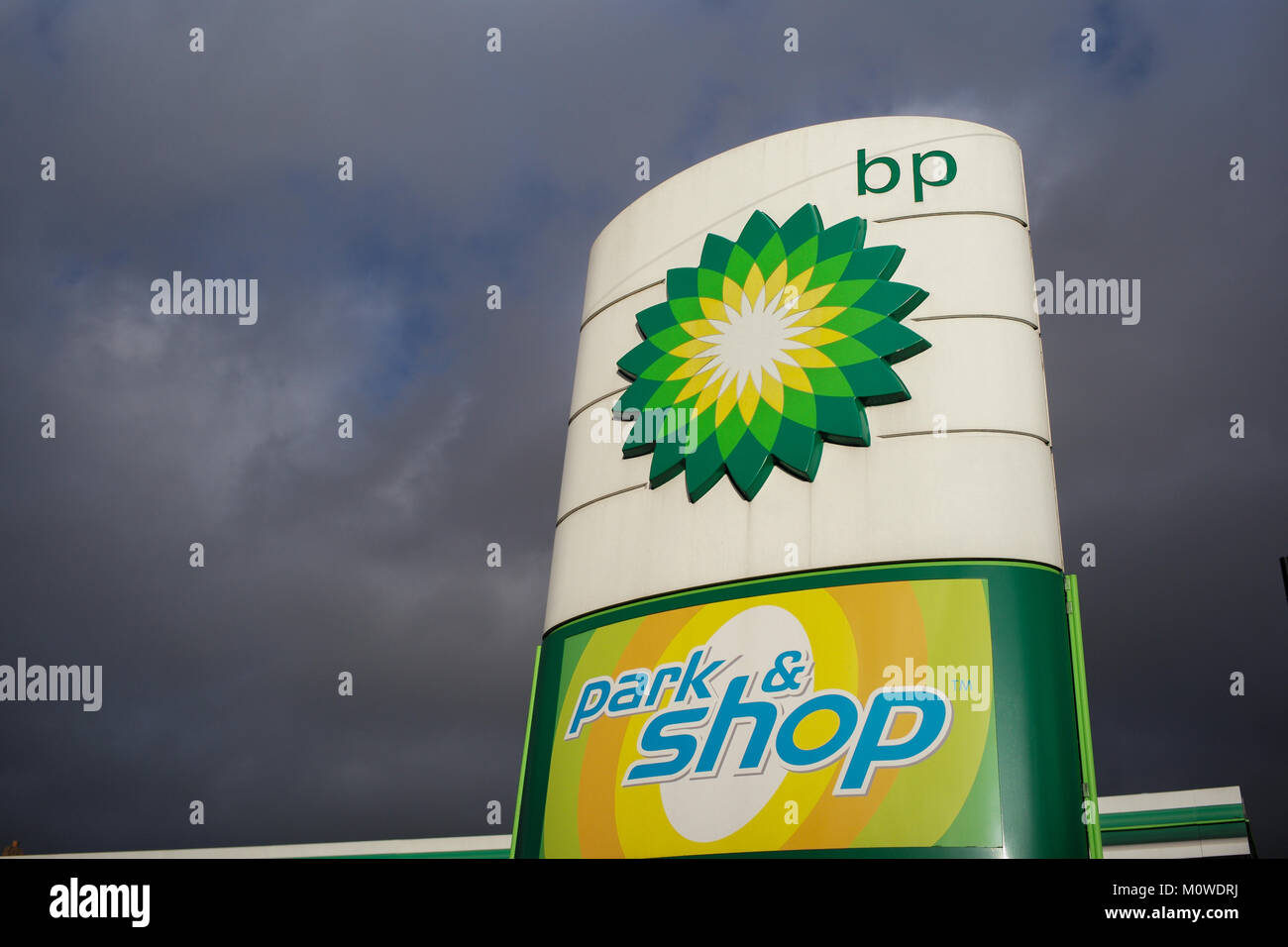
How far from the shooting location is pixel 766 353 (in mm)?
14977

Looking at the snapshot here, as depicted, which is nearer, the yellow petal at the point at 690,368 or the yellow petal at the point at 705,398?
the yellow petal at the point at 705,398

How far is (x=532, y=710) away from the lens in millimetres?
15148

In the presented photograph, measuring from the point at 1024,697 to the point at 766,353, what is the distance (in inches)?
230

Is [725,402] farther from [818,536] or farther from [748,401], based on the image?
[818,536]

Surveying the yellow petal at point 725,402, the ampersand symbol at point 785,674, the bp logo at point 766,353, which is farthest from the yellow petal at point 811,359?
the ampersand symbol at point 785,674

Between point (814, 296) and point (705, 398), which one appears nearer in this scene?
point (814, 296)

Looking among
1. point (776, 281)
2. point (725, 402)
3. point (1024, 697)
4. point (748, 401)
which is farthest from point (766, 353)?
point (1024, 697)

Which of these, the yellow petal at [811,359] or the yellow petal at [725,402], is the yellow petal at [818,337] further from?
the yellow petal at [725,402]

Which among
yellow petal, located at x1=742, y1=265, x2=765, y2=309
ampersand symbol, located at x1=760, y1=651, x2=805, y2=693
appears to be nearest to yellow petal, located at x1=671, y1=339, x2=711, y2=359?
yellow petal, located at x1=742, y1=265, x2=765, y2=309

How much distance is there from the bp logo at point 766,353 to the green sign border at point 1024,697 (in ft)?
5.94

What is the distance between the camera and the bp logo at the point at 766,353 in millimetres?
14008

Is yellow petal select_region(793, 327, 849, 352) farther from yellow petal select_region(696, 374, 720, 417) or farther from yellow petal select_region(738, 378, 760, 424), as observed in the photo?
yellow petal select_region(696, 374, 720, 417)
